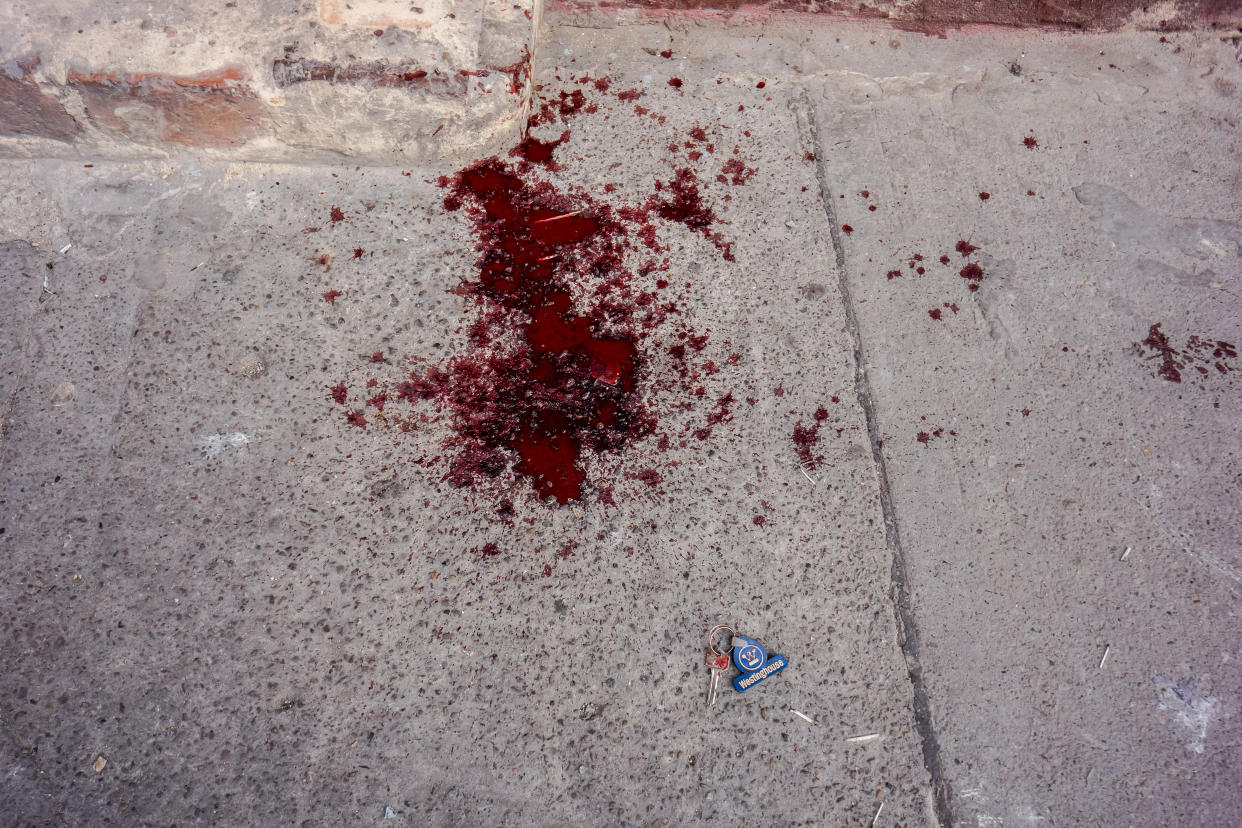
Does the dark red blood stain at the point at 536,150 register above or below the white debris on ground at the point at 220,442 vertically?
above

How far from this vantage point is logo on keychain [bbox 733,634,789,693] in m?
2.24

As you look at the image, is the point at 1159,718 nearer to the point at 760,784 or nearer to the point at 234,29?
the point at 760,784

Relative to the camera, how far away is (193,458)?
2.43 m

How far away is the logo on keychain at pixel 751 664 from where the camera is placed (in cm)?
224

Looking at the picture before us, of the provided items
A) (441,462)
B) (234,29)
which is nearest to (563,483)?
(441,462)

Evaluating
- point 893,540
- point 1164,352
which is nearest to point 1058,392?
point 1164,352

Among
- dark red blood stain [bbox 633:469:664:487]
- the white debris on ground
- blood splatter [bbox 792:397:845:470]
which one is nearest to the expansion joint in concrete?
blood splatter [bbox 792:397:845:470]

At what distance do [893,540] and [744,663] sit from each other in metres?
0.72

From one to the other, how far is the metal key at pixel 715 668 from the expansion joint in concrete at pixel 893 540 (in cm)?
63

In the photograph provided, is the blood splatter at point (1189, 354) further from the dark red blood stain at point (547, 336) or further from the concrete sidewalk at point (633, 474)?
the dark red blood stain at point (547, 336)

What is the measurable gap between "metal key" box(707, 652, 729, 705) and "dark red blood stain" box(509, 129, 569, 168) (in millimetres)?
2125

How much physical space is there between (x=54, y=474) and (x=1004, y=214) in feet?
12.8

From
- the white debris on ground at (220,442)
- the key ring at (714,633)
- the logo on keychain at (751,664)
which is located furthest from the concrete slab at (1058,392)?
the white debris on ground at (220,442)

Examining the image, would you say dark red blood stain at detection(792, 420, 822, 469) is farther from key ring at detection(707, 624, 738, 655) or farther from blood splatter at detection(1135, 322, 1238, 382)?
blood splatter at detection(1135, 322, 1238, 382)
